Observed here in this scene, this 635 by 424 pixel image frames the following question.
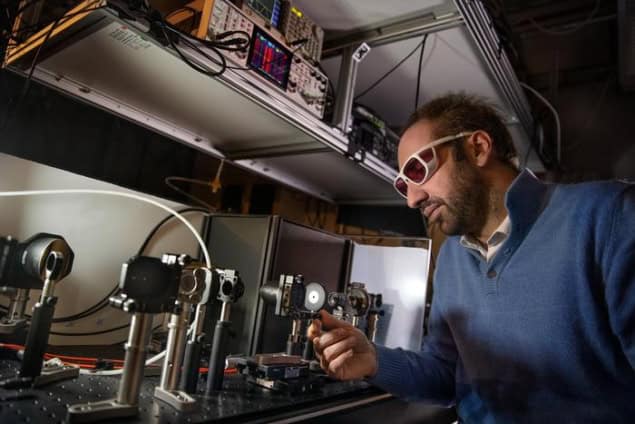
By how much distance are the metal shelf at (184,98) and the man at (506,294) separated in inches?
14.2

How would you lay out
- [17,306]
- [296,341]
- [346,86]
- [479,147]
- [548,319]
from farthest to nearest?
[346,86], [479,147], [296,341], [548,319], [17,306]

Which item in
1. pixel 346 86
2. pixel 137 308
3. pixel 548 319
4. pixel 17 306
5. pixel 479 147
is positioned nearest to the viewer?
pixel 137 308

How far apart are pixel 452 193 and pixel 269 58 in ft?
2.01

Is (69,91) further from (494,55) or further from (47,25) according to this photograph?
(494,55)

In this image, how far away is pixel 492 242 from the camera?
3.44 feet

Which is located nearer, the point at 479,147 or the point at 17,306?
the point at 17,306

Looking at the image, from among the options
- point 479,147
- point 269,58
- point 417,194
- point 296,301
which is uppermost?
point 269,58

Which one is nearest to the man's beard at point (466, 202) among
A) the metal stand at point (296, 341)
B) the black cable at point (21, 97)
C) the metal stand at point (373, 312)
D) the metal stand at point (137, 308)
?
the metal stand at point (373, 312)

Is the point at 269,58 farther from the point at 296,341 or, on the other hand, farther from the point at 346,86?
the point at 296,341

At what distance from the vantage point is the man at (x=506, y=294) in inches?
31.9

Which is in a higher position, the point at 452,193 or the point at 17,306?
the point at 452,193

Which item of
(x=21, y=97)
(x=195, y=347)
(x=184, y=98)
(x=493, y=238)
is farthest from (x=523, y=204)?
(x=21, y=97)

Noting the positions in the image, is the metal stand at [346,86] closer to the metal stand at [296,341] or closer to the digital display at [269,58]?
the digital display at [269,58]

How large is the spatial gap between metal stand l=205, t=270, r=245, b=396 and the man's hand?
0.61ft
